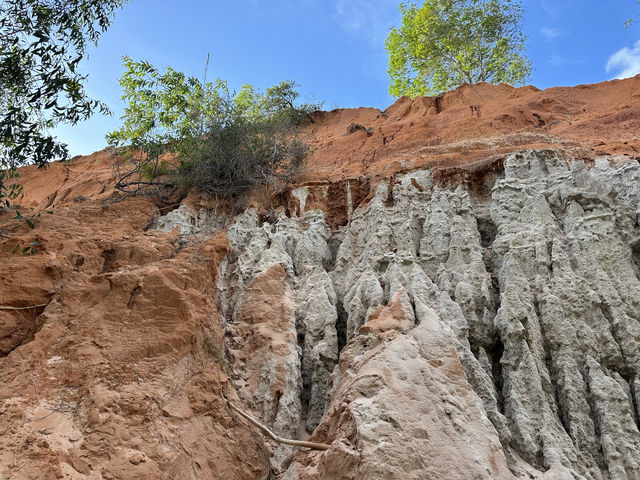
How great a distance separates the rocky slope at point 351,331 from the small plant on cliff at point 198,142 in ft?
3.41

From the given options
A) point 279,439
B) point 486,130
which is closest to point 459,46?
point 486,130

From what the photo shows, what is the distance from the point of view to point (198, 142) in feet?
35.4

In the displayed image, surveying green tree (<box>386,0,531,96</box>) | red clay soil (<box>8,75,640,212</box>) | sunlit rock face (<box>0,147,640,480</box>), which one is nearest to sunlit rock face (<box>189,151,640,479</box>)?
sunlit rock face (<box>0,147,640,480</box>)

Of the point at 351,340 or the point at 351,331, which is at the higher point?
the point at 351,331

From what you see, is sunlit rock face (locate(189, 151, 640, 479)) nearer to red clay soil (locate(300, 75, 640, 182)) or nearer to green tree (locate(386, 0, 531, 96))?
red clay soil (locate(300, 75, 640, 182))

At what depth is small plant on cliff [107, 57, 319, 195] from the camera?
10.5 meters

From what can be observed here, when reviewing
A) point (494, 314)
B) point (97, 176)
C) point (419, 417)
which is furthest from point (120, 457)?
point (97, 176)

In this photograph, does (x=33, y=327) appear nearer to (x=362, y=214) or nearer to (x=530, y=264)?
(x=362, y=214)

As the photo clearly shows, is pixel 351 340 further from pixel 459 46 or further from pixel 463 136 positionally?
pixel 459 46

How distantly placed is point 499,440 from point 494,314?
1.93 m

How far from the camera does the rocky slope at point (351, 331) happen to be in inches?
189

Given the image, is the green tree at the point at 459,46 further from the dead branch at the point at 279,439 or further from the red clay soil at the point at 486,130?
the dead branch at the point at 279,439

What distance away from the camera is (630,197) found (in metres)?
7.57

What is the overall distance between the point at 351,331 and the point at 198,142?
6.30m
